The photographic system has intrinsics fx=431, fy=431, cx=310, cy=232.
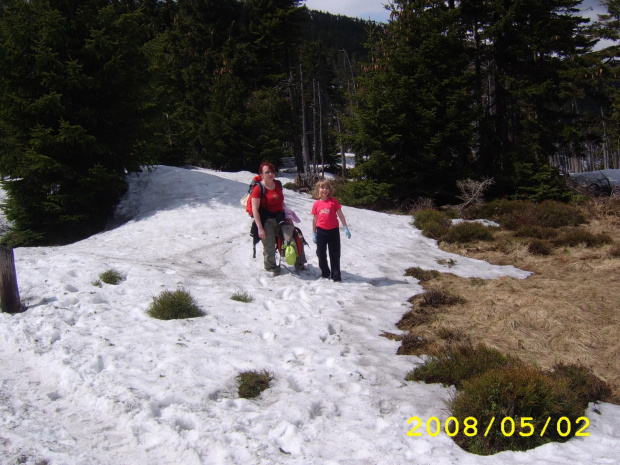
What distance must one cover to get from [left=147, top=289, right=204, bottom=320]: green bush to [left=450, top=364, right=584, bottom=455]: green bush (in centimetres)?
375

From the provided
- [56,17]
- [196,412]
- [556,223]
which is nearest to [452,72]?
[556,223]

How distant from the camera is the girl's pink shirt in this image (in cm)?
805

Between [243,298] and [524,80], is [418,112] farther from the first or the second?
[243,298]

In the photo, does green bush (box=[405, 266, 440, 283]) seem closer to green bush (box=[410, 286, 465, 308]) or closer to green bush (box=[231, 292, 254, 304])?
green bush (box=[410, 286, 465, 308])

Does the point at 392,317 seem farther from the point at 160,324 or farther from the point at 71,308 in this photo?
the point at 71,308

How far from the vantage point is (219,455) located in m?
3.34

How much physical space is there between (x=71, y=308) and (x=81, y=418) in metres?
2.51

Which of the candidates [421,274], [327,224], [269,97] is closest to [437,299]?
[421,274]

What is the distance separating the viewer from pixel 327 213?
8047 millimetres

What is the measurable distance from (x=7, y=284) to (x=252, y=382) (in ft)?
11.6

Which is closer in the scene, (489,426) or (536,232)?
(489,426)

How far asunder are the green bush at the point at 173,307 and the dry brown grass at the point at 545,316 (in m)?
3.11

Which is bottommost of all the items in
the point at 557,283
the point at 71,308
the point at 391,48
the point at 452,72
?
the point at 557,283

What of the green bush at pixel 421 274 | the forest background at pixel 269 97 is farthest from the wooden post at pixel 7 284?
the green bush at pixel 421 274
